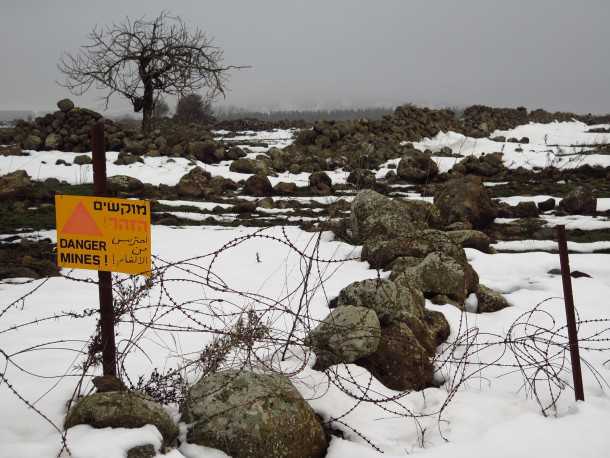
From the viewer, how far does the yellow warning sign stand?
7.51ft

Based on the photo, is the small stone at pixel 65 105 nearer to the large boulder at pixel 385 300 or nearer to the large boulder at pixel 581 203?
the large boulder at pixel 581 203

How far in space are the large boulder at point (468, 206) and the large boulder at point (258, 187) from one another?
446 centimetres

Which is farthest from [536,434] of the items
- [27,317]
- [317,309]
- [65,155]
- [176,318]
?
[65,155]

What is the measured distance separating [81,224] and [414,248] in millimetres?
4147

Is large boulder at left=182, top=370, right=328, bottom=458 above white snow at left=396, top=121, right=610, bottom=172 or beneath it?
beneath

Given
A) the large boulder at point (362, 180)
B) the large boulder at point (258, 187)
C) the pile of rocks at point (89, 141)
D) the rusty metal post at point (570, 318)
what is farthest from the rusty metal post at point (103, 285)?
the pile of rocks at point (89, 141)

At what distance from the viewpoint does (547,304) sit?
4.73 meters

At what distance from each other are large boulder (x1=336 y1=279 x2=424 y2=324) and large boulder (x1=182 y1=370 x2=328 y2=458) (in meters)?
1.28

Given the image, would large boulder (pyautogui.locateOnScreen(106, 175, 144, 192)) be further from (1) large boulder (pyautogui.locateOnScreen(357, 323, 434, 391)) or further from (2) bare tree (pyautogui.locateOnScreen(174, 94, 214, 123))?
(2) bare tree (pyautogui.locateOnScreen(174, 94, 214, 123))

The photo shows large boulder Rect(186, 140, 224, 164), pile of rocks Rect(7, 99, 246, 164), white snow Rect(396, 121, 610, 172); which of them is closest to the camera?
white snow Rect(396, 121, 610, 172)

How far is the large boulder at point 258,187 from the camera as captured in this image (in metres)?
11.4

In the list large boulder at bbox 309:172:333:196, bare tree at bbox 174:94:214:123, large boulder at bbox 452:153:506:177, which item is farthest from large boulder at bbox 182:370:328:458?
bare tree at bbox 174:94:214:123

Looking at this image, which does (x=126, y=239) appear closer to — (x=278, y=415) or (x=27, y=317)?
(x=278, y=415)

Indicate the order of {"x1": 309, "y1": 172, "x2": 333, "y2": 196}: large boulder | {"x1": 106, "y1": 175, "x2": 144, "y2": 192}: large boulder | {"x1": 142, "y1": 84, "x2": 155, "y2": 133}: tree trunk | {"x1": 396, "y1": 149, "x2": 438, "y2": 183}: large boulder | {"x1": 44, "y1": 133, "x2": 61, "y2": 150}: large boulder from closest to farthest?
{"x1": 106, "y1": 175, "x2": 144, "y2": 192}: large boulder, {"x1": 309, "y1": 172, "x2": 333, "y2": 196}: large boulder, {"x1": 396, "y1": 149, "x2": 438, "y2": 183}: large boulder, {"x1": 44, "y1": 133, "x2": 61, "y2": 150}: large boulder, {"x1": 142, "y1": 84, "x2": 155, "y2": 133}: tree trunk
